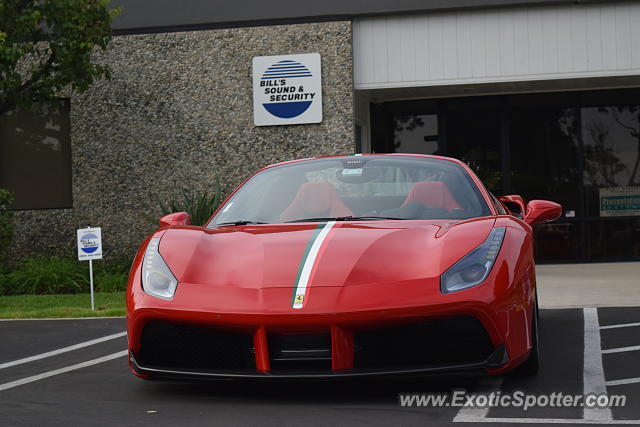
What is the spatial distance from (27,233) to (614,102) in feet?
32.9

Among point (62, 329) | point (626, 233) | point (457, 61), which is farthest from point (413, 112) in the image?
point (62, 329)

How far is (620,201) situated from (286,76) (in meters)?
6.02

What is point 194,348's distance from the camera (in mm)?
4199

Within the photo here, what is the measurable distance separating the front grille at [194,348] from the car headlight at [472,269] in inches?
36.7

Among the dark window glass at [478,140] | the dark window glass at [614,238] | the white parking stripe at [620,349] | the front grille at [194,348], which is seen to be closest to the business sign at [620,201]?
the dark window glass at [614,238]

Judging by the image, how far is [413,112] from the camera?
1595 cm

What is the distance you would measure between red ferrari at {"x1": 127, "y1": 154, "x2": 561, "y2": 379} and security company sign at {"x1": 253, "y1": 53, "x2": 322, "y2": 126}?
9430 mm

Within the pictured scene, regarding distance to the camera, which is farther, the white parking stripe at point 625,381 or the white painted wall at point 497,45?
the white painted wall at point 497,45

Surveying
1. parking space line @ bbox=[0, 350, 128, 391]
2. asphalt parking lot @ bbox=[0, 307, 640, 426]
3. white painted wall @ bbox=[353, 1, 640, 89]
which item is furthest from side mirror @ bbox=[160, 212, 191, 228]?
white painted wall @ bbox=[353, 1, 640, 89]

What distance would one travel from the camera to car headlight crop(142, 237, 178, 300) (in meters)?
4.31

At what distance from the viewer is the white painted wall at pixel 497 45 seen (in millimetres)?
13930

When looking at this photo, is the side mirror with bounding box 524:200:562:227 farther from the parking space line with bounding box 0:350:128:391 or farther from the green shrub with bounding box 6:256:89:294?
the green shrub with bounding box 6:256:89:294

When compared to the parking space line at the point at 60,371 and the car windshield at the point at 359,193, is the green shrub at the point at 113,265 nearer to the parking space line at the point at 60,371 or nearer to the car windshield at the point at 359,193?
the parking space line at the point at 60,371

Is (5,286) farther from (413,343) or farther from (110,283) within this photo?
(413,343)
